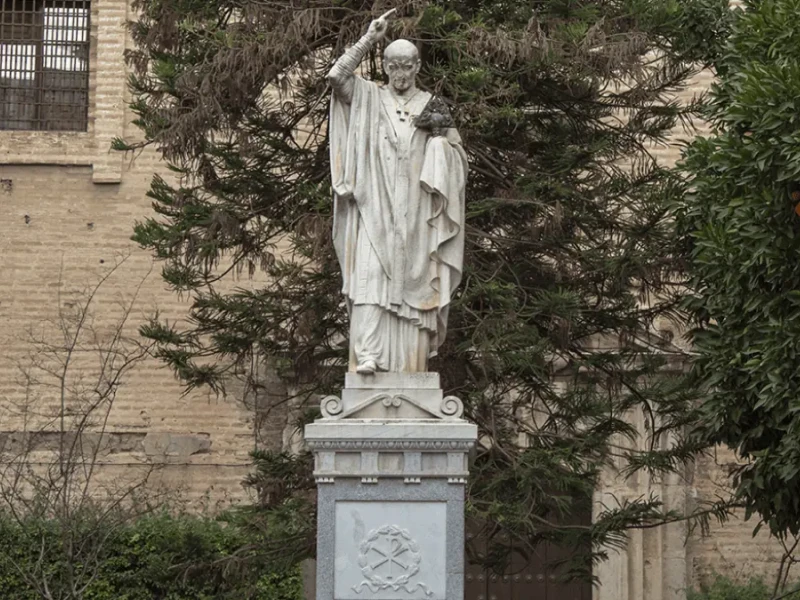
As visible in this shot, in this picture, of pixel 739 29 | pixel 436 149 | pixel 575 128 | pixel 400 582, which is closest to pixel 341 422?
pixel 400 582

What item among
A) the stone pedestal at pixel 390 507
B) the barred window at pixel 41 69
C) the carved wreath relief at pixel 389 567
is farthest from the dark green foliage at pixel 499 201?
the barred window at pixel 41 69

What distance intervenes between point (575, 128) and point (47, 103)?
363 inches

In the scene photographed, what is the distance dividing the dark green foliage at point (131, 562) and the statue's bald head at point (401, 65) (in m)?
9.19

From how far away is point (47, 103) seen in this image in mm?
24500

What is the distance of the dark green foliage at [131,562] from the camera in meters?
20.1

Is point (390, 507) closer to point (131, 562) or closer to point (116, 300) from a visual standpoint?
point (131, 562)

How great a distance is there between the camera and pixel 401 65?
10.9 m

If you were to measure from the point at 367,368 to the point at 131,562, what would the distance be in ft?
36.5

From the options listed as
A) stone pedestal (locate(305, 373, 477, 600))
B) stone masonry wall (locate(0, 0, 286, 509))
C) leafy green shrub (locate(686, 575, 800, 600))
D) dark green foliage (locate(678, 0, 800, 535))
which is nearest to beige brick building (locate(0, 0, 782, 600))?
stone masonry wall (locate(0, 0, 286, 509))

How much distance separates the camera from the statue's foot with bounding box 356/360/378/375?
10.5m

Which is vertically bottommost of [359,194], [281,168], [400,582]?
[400,582]

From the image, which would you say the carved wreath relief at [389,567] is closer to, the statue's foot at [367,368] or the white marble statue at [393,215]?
the statue's foot at [367,368]

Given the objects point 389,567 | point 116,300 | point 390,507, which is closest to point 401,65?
point 390,507

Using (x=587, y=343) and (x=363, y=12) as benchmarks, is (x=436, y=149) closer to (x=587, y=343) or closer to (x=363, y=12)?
(x=363, y=12)
